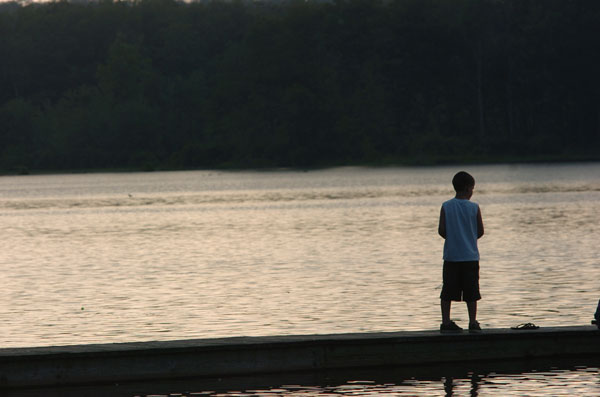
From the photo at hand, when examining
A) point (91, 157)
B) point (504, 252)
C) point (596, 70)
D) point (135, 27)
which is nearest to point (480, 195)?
point (504, 252)

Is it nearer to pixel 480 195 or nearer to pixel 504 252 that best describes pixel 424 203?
pixel 480 195

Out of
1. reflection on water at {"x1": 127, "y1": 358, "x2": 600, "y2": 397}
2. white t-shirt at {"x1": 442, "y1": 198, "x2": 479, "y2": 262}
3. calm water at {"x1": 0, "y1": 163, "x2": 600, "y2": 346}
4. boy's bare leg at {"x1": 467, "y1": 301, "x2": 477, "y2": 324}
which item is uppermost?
white t-shirt at {"x1": 442, "y1": 198, "x2": 479, "y2": 262}

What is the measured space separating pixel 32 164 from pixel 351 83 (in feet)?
136

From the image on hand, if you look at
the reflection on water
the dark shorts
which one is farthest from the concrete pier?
the dark shorts

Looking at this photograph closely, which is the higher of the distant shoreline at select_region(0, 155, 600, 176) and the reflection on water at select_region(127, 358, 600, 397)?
the distant shoreline at select_region(0, 155, 600, 176)

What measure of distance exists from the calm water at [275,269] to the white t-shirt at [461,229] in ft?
14.6

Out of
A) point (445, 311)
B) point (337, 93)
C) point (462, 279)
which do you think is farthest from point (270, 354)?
point (337, 93)

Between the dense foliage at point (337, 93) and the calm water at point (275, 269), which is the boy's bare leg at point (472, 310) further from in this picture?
the dense foliage at point (337, 93)

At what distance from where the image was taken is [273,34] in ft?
480

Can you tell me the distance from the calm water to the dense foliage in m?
72.8

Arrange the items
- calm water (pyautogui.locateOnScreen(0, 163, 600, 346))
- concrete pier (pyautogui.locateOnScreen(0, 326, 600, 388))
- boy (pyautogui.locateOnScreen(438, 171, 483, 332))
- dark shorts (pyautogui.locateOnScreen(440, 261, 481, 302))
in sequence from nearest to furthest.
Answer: concrete pier (pyautogui.locateOnScreen(0, 326, 600, 388)) < boy (pyautogui.locateOnScreen(438, 171, 483, 332)) < dark shorts (pyautogui.locateOnScreen(440, 261, 481, 302)) < calm water (pyautogui.locateOnScreen(0, 163, 600, 346))

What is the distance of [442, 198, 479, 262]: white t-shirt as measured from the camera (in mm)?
13734

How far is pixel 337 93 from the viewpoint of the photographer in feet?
466

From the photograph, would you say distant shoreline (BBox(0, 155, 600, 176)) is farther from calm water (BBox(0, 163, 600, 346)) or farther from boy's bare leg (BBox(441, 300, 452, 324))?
boy's bare leg (BBox(441, 300, 452, 324))
